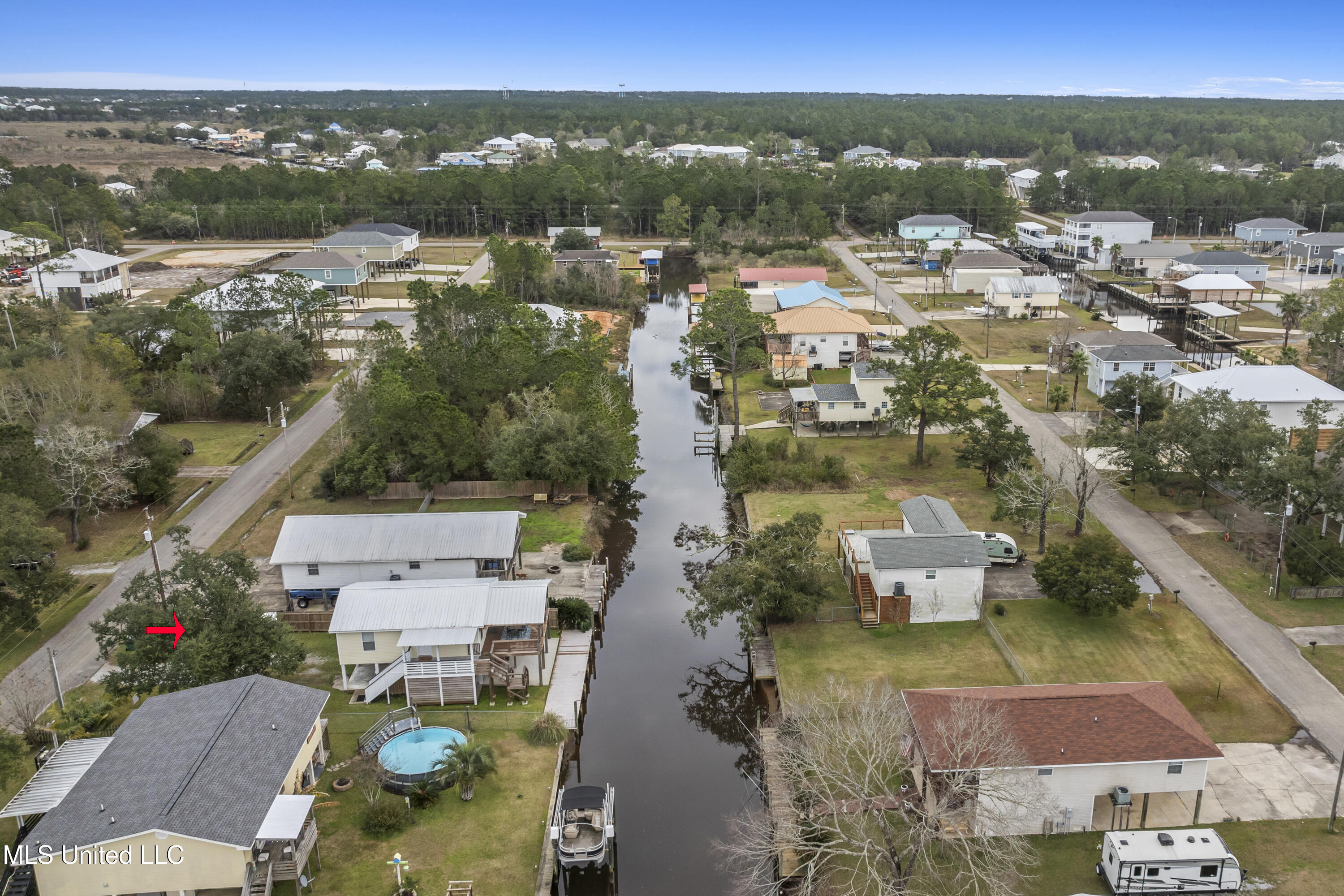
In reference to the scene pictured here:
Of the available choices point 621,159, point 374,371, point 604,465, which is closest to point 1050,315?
point 604,465

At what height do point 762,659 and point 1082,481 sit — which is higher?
point 1082,481

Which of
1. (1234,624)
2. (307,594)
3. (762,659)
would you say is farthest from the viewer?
(307,594)

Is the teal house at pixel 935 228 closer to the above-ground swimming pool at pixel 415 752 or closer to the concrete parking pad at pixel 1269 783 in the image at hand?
the concrete parking pad at pixel 1269 783

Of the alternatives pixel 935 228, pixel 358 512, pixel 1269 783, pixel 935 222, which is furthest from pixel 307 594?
pixel 935 222

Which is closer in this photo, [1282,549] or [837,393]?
[1282,549]

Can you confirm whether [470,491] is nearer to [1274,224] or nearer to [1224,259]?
[1224,259]

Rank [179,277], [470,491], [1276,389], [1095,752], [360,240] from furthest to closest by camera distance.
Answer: [360,240]
[179,277]
[1276,389]
[470,491]
[1095,752]

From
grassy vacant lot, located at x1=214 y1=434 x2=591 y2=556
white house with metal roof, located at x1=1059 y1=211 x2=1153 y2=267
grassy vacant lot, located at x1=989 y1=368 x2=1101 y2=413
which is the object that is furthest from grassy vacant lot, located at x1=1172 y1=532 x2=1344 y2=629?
white house with metal roof, located at x1=1059 y1=211 x2=1153 y2=267
